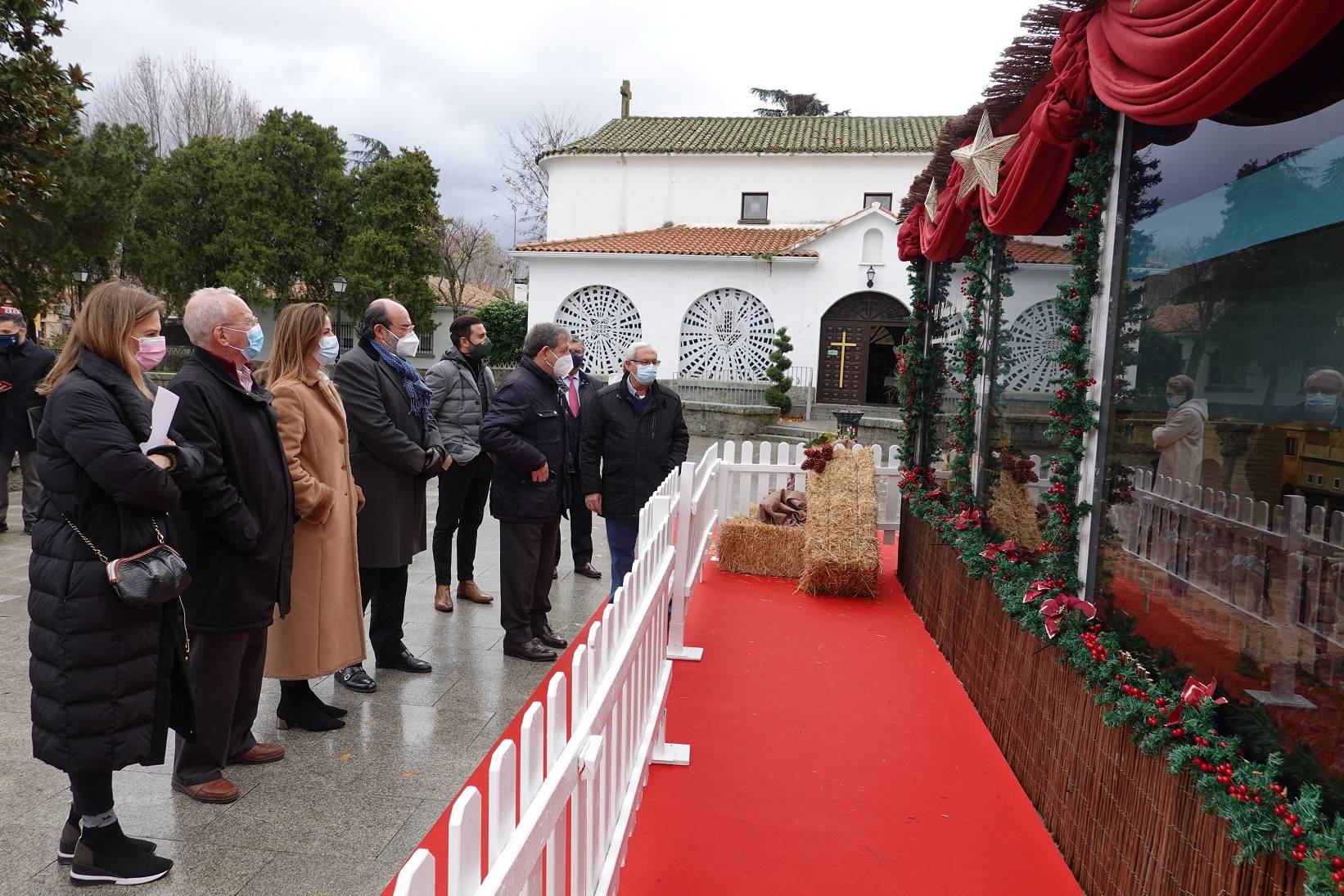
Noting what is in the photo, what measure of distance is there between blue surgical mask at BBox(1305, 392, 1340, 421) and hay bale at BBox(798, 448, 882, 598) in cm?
466

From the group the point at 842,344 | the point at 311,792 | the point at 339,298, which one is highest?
the point at 339,298

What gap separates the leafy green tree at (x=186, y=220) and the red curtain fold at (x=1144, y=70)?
1212 inches

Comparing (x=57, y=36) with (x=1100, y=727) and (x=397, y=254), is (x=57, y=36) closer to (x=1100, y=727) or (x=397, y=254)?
(x=1100, y=727)

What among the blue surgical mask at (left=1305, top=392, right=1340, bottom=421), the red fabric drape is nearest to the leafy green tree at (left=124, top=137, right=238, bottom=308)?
the red fabric drape

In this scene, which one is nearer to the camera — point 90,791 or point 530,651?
point 90,791

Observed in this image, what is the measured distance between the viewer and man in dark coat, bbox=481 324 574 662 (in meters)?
5.13

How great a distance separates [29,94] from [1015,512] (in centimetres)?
→ 834

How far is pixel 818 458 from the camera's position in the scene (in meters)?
7.79

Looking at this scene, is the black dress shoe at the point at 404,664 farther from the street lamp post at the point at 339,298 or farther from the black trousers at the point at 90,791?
the street lamp post at the point at 339,298

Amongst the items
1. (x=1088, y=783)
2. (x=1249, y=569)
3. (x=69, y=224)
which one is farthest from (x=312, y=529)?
(x=69, y=224)

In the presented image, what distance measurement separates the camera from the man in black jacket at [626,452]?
6102 millimetres

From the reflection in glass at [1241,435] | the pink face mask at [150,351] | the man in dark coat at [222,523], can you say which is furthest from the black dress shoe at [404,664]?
the reflection in glass at [1241,435]

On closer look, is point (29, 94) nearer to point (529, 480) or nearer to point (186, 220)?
point (529, 480)

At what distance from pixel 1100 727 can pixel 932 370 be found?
14.4 feet
